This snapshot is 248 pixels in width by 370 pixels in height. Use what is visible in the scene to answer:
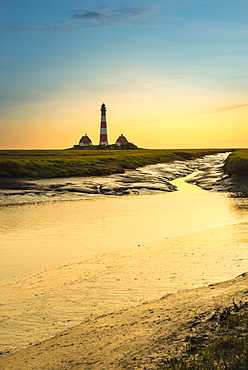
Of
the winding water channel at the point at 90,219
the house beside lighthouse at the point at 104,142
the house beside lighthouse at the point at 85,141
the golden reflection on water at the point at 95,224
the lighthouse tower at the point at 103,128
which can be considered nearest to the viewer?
the golden reflection on water at the point at 95,224

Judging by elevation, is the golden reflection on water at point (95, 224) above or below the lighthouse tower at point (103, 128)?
below

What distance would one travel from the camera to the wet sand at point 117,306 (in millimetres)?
5738

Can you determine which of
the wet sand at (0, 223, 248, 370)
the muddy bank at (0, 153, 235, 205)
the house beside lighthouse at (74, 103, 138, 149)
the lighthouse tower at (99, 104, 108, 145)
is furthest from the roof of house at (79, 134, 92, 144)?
the wet sand at (0, 223, 248, 370)

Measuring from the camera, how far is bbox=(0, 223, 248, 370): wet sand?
5.74 m

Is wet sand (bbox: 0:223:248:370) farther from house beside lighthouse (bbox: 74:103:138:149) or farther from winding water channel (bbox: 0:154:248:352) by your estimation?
house beside lighthouse (bbox: 74:103:138:149)

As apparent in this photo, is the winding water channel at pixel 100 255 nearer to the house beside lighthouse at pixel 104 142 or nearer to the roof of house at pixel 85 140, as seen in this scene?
the house beside lighthouse at pixel 104 142

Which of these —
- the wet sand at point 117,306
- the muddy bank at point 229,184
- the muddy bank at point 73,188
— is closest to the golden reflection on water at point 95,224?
the wet sand at point 117,306

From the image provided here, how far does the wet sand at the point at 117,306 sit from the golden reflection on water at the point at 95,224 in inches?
67.7

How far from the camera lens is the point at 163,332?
6102mm

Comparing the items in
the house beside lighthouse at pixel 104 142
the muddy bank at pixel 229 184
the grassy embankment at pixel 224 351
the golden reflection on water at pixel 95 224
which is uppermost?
the house beside lighthouse at pixel 104 142

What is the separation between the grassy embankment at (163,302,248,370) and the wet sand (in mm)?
269

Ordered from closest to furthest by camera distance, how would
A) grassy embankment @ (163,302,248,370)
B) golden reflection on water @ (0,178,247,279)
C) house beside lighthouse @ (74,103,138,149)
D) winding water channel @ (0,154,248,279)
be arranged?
grassy embankment @ (163,302,248,370)
golden reflection on water @ (0,178,247,279)
winding water channel @ (0,154,248,279)
house beside lighthouse @ (74,103,138,149)

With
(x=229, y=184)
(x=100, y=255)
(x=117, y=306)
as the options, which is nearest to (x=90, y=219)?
(x=100, y=255)

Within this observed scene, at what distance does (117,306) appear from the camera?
26.1 feet
